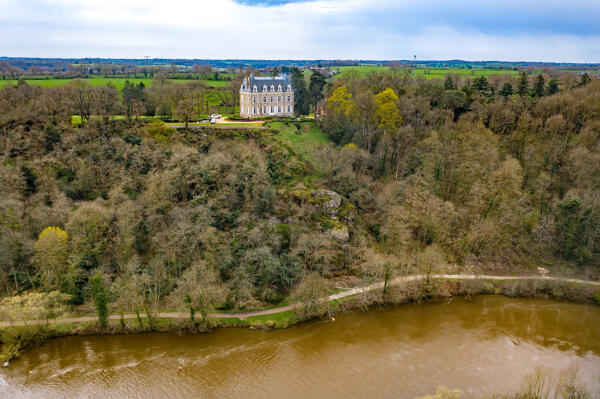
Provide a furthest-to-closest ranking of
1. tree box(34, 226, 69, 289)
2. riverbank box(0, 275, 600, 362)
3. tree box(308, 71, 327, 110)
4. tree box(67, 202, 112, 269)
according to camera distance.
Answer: tree box(308, 71, 327, 110), tree box(67, 202, 112, 269), tree box(34, 226, 69, 289), riverbank box(0, 275, 600, 362)

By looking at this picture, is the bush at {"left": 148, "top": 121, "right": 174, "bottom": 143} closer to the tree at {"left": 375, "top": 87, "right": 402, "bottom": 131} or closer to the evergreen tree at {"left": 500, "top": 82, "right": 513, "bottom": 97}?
the tree at {"left": 375, "top": 87, "right": 402, "bottom": 131}

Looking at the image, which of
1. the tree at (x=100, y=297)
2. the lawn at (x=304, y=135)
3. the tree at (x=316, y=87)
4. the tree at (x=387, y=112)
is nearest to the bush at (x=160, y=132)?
the lawn at (x=304, y=135)

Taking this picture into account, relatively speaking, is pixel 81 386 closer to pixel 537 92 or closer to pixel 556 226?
pixel 556 226

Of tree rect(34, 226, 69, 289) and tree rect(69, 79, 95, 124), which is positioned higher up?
tree rect(69, 79, 95, 124)

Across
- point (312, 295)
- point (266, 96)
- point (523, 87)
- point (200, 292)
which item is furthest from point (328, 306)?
point (523, 87)

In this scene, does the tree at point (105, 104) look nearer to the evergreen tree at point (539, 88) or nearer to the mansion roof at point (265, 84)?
the mansion roof at point (265, 84)

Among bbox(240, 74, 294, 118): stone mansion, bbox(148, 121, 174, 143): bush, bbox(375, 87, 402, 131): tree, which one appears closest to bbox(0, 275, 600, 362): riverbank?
bbox(375, 87, 402, 131): tree

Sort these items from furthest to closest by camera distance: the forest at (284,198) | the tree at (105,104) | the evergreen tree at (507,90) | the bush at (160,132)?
the evergreen tree at (507,90), the tree at (105,104), the bush at (160,132), the forest at (284,198)
